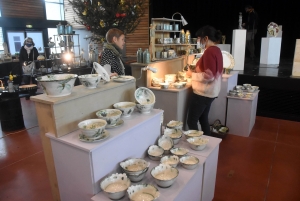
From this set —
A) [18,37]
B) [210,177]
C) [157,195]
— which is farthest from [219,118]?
[18,37]

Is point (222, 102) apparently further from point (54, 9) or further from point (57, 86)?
point (54, 9)

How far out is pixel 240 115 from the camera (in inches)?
135

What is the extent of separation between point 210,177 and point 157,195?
2.47 ft

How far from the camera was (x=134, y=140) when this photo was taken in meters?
1.59

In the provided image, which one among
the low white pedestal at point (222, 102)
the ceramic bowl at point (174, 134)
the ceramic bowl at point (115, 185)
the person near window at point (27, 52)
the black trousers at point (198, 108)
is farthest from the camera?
the person near window at point (27, 52)

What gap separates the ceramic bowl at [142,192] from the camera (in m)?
1.26

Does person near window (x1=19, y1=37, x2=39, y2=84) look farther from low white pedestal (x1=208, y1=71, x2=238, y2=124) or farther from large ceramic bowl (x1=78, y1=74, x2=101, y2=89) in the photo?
large ceramic bowl (x1=78, y1=74, x2=101, y2=89)

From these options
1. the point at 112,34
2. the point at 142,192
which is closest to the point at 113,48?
the point at 112,34

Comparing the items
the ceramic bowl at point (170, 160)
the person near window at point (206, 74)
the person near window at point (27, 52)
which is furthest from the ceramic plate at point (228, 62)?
the person near window at point (27, 52)

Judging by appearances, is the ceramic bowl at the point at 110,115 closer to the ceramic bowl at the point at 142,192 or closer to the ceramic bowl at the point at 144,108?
the ceramic bowl at the point at 144,108

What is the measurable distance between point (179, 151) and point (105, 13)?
3.70 meters

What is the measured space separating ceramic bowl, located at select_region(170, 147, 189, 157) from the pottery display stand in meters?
0.58

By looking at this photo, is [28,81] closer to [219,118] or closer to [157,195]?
[219,118]

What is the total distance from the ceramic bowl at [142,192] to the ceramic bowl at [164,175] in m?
0.05
